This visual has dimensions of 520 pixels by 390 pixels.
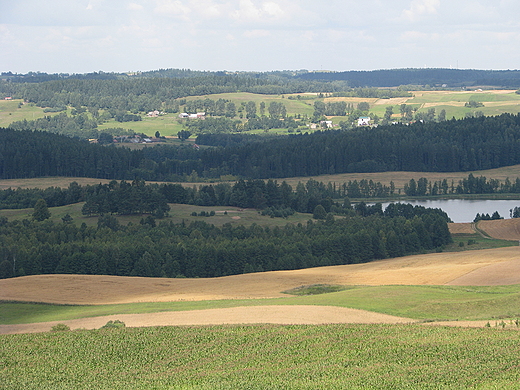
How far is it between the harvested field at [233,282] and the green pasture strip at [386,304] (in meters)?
4.15

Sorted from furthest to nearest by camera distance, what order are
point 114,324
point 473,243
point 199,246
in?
point 473,243, point 199,246, point 114,324

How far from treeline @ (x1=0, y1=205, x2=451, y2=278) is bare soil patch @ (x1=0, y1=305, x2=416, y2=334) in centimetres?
3764

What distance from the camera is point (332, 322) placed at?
161 feet

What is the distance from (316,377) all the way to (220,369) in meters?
5.71

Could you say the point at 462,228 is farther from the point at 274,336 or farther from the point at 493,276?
the point at 274,336

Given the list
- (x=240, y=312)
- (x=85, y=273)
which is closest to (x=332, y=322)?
(x=240, y=312)

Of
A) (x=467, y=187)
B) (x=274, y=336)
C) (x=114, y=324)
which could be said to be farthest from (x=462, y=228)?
(x=274, y=336)

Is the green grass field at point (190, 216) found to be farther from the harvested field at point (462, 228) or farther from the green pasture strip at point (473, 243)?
the green pasture strip at point (473, 243)

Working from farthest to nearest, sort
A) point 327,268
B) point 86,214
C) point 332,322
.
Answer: point 86,214
point 327,268
point 332,322

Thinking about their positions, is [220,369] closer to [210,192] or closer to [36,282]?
[36,282]

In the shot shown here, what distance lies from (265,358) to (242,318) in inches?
517

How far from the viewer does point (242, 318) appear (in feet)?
170

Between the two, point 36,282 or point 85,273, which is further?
point 85,273

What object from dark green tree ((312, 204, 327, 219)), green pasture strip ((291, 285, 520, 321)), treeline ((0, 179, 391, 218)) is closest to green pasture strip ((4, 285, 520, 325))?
green pasture strip ((291, 285, 520, 321))
